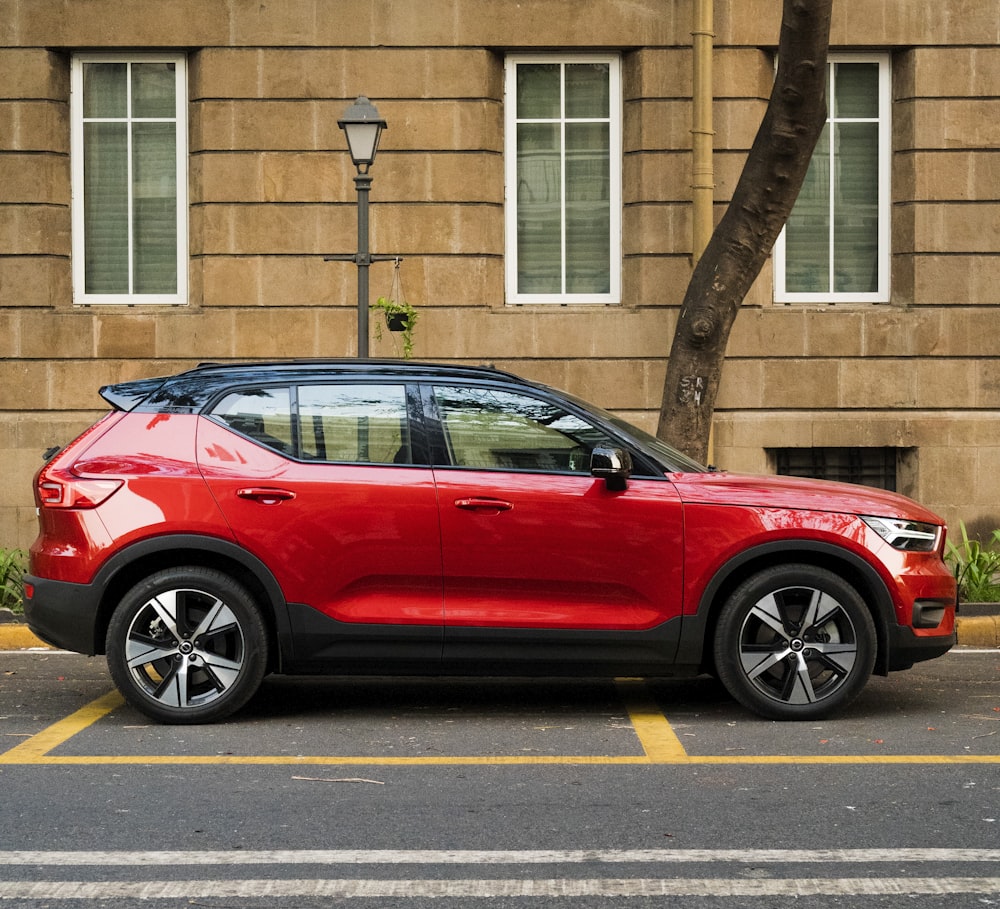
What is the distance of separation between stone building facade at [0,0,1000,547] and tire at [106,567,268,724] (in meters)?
7.84

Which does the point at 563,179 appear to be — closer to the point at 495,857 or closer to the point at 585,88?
the point at 585,88

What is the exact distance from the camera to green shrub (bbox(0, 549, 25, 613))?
10.7m

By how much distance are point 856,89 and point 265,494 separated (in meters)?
10.1

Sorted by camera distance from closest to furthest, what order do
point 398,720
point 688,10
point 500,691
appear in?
point 398,720 < point 500,691 < point 688,10

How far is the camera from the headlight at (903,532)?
714cm

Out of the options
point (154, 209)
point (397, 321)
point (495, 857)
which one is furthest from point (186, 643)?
point (154, 209)

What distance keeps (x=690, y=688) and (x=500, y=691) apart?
3.37 feet

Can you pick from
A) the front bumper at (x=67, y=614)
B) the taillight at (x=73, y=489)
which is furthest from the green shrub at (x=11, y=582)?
the taillight at (x=73, y=489)

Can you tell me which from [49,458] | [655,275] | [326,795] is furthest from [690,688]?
[655,275]

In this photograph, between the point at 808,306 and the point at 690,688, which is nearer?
the point at 690,688

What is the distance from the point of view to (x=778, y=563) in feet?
23.5

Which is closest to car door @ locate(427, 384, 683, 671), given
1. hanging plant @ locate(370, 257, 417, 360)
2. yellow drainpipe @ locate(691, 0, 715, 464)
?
hanging plant @ locate(370, 257, 417, 360)

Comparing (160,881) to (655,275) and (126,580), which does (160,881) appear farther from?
(655,275)

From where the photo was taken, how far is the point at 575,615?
7.04 m
